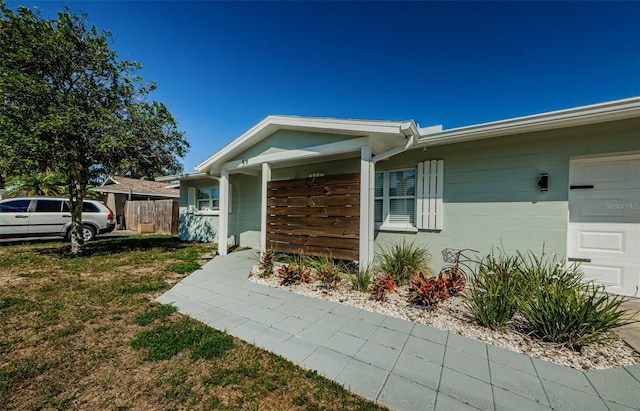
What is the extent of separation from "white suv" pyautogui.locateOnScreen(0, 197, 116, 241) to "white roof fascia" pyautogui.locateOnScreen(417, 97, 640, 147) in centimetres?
1111

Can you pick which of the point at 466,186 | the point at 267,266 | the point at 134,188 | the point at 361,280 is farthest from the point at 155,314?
the point at 134,188

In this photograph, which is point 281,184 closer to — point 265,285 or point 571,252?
point 265,285

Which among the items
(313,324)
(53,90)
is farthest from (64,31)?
(313,324)

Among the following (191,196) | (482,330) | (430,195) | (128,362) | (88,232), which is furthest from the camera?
(191,196)

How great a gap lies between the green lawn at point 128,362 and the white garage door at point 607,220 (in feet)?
15.1

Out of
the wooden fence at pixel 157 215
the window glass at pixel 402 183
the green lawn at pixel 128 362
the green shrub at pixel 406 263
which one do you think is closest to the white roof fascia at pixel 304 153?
the window glass at pixel 402 183

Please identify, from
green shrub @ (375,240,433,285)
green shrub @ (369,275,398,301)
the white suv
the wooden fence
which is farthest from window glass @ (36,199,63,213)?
green shrub @ (369,275,398,301)

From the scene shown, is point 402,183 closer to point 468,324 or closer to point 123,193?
point 468,324

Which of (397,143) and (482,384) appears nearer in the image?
(482,384)

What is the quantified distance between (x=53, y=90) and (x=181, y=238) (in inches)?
248

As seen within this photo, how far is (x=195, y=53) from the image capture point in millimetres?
7117

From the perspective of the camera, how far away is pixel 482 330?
113 inches

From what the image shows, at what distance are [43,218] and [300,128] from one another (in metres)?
10.7

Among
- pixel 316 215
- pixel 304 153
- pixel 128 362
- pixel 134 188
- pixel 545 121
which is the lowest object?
pixel 128 362
